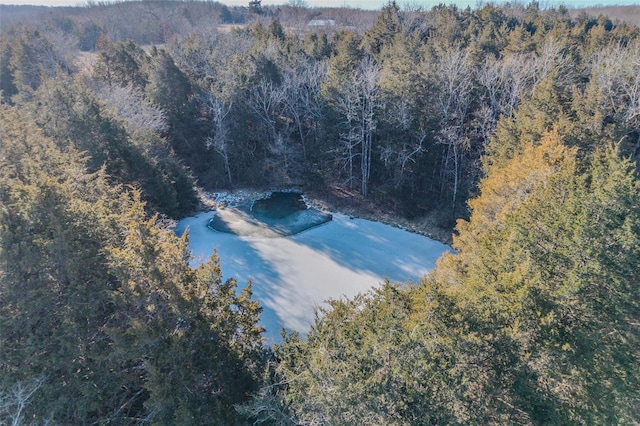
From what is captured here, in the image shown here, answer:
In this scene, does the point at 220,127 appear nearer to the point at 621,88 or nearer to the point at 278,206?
the point at 278,206

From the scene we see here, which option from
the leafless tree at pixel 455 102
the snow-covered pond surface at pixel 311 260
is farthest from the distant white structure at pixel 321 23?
the snow-covered pond surface at pixel 311 260

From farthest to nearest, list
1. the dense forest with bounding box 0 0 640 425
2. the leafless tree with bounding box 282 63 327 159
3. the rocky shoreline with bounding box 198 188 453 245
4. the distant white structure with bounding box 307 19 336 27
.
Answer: the distant white structure with bounding box 307 19 336 27
the leafless tree with bounding box 282 63 327 159
the rocky shoreline with bounding box 198 188 453 245
the dense forest with bounding box 0 0 640 425

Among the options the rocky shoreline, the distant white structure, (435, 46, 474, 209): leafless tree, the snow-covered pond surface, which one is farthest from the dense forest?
the distant white structure

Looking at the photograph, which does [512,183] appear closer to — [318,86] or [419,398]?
[419,398]

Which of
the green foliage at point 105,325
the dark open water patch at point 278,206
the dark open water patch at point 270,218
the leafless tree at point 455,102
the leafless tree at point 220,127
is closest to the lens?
the green foliage at point 105,325

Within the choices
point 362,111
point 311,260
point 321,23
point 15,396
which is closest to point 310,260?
point 311,260

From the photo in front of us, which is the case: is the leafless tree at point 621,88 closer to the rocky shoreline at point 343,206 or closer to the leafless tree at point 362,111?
the rocky shoreline at point 343,206

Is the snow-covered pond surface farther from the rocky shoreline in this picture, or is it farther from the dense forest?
the dense forest

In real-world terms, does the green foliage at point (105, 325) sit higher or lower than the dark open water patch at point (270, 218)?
higher
